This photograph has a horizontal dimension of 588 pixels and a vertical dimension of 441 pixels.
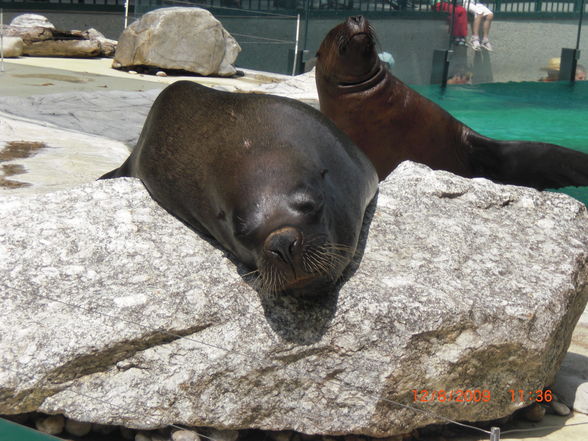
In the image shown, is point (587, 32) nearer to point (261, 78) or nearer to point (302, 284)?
point (261, 78)

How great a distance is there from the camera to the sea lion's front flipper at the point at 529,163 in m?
5.69

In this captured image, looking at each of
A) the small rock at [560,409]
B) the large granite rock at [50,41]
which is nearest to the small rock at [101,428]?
the small rock at [560,409]

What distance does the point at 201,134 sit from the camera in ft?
12.5

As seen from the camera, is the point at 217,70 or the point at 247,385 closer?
the point at 247,385

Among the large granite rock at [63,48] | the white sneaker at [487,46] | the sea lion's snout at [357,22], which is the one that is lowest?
the large granite rock at [63,48]

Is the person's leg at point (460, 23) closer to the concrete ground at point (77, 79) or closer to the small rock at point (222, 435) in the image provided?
the concrete ground at point (77, 79)

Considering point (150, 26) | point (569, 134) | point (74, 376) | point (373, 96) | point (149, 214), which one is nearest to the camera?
point (74, 376)

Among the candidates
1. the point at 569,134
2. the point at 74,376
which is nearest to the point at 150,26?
the point at 569,134

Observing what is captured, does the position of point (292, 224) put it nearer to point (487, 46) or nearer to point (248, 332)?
point (248, 332)

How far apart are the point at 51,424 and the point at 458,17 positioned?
12172 mm

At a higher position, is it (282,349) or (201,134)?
(201,134)

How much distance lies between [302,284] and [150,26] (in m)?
12.5

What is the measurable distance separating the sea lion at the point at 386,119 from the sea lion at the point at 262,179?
6.72 feet
